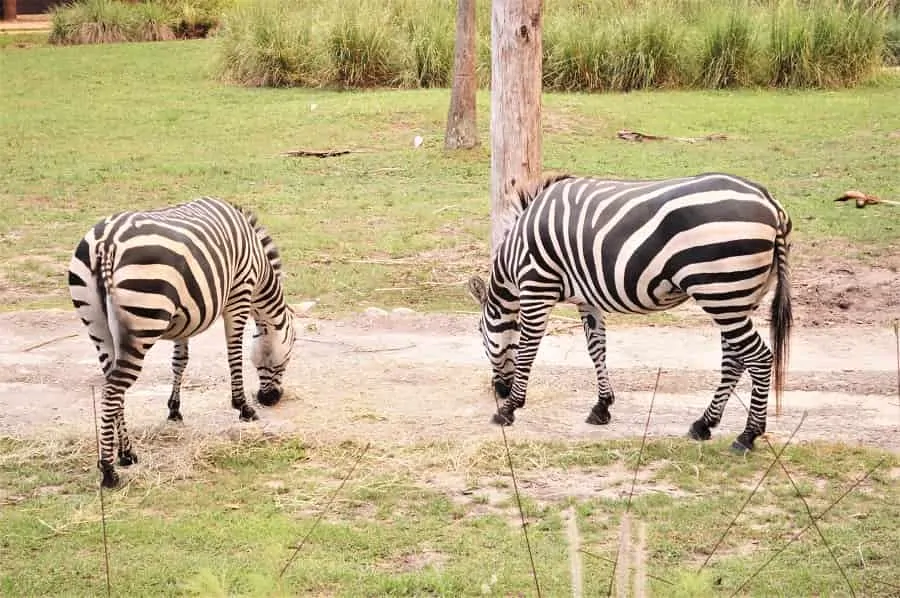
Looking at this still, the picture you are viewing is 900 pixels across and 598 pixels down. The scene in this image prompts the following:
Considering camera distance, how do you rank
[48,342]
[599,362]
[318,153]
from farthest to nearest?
1. [318,153]
2. [48,342]
3. [599,362]

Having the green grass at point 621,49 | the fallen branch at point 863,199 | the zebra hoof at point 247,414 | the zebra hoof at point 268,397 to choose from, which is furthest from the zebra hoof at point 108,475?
the green grass at point 621,49

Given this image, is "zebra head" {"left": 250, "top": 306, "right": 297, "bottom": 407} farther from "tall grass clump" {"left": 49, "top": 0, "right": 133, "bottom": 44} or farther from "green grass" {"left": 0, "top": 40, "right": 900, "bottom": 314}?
"tall grass clump" {"left": 49, "top": 0, "right": 133, "bottom": 44}

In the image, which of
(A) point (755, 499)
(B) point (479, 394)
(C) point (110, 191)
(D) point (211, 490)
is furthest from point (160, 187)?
(A) point (755, 499)

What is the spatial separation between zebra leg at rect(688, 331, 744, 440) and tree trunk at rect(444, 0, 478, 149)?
8874 millimetres

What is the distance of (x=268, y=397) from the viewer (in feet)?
25.0

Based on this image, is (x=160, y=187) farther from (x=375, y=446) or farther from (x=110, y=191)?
(x=375, y=446)

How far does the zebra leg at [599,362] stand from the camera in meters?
7.23

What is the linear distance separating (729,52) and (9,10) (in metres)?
19.1

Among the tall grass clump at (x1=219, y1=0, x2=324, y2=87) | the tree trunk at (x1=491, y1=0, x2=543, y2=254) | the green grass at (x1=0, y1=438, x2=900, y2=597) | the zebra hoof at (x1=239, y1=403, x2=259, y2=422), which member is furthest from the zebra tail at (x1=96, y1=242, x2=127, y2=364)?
the tall grass clump at (x1=219, y1=0, x2=324, y2=87)

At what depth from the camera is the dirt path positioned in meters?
7.18

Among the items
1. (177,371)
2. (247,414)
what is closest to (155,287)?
(177,371)

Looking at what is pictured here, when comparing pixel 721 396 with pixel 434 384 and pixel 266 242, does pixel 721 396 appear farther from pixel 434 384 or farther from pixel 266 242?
pixel 266 242

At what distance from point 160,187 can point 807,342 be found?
337 inches

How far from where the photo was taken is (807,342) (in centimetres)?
888
